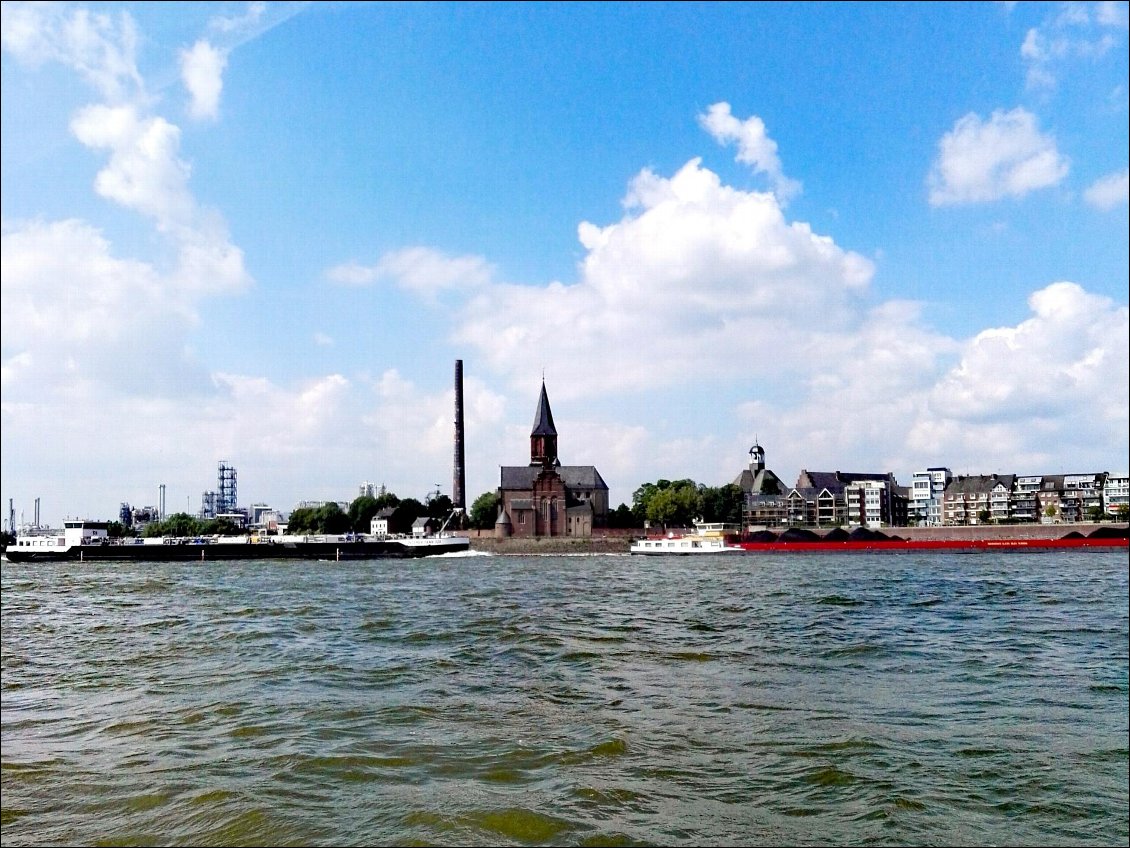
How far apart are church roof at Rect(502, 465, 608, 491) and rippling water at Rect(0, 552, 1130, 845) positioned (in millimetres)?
94742

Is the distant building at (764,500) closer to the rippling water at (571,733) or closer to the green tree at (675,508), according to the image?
the green tree at (675,508)

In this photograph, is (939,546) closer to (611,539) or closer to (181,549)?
(611,539)

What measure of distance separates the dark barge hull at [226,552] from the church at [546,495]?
898 inches

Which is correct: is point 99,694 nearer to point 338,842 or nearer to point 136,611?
point 338,842

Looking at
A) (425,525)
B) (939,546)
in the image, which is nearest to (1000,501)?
(939,546)

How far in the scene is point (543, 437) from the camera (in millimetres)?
116375

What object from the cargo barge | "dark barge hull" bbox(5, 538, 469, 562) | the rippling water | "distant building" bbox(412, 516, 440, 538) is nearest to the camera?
the rippling water

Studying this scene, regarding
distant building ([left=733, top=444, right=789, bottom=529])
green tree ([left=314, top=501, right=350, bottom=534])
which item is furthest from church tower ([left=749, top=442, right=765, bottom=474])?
green tree ([left=314, top=501, right=350, bottom=534])

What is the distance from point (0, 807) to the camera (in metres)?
6.91

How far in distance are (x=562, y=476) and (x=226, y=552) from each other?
168 feet

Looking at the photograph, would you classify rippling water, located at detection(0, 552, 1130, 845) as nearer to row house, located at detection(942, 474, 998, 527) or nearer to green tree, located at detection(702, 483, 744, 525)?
green tree, located at detection(702, 483, 744, 525)

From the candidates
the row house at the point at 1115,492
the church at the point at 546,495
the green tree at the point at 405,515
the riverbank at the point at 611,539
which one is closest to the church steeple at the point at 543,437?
the church at the point at 546,495

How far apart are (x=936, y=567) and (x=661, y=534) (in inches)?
2295

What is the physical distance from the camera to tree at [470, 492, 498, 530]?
119m
